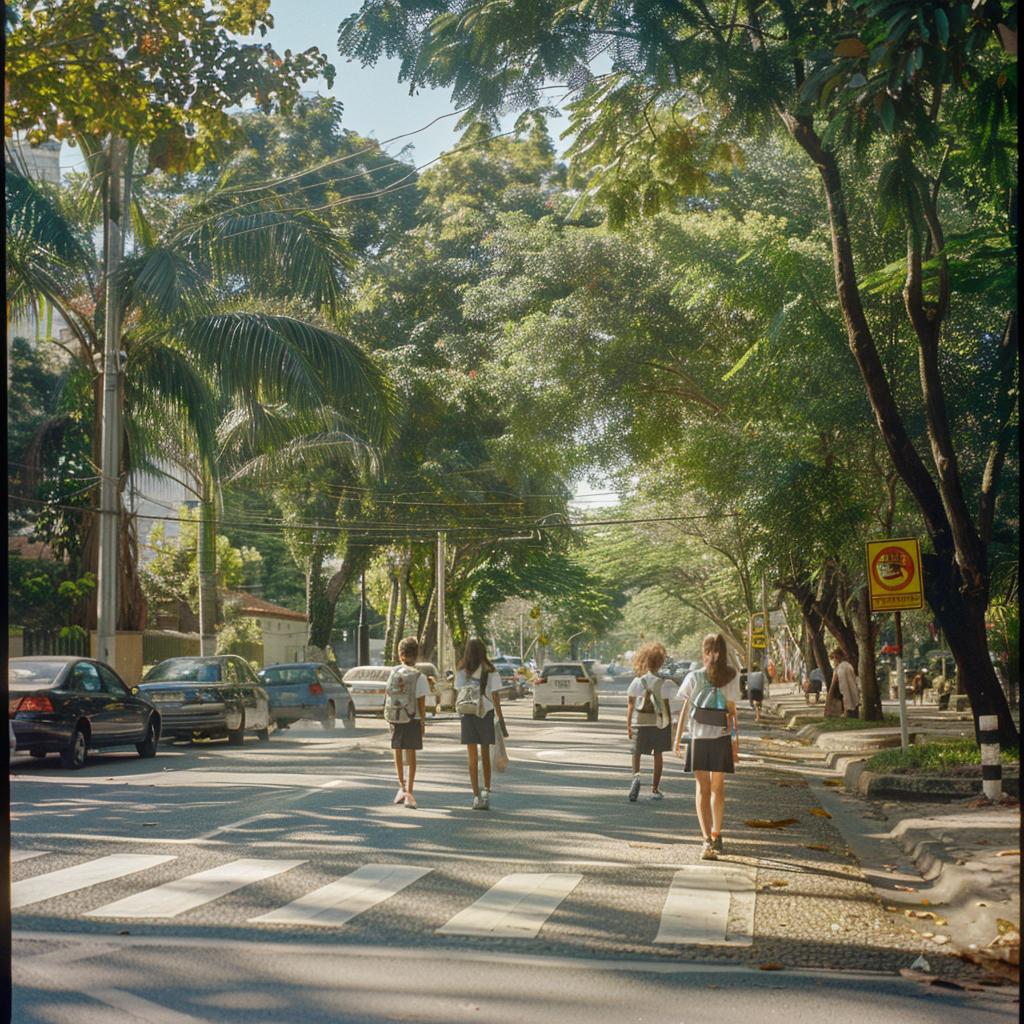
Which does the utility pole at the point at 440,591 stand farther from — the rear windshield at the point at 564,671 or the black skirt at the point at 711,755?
the black skirt at the point at 711,755

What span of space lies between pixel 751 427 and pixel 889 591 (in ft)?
24.5

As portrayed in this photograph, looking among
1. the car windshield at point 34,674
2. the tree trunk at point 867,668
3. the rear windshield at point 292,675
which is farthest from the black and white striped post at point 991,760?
the rear windshield at point 292,675

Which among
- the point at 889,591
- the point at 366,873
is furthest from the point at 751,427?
the point at 366,873

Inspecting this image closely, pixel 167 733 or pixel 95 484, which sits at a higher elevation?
pixel 95 484

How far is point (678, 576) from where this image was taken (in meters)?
65.7

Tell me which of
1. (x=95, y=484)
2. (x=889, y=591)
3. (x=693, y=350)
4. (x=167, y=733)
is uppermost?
(x=693, y=350)

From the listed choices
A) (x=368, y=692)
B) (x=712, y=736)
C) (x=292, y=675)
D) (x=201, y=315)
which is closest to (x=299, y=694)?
(x=292, y=675)

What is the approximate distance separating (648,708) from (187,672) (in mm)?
10503

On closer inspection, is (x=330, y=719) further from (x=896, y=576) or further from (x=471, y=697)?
(x=896, y=576)

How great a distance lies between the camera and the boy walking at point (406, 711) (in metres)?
12.4

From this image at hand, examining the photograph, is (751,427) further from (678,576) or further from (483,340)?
(678,576)

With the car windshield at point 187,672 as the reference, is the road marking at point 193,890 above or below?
below

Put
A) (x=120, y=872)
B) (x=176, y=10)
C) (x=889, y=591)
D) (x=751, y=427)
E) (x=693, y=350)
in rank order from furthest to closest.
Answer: (x=693, y=350) → (x=751, y=427) → (x=889, y=591) → (x=176, y=10) → (x=120, y=872)

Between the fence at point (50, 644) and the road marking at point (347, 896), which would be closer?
the road marking at point (347, 896)
